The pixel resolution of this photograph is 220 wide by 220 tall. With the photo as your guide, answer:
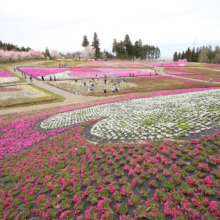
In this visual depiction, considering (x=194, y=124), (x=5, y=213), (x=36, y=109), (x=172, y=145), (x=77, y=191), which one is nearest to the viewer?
(x=5, y=213)

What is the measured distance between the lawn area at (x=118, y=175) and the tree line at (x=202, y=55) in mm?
126462

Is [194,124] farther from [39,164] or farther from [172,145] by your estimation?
[39,164]

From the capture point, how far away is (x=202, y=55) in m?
120

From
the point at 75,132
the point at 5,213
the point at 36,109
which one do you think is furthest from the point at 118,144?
the point at 36,109

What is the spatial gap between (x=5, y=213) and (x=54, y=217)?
2.50 meters

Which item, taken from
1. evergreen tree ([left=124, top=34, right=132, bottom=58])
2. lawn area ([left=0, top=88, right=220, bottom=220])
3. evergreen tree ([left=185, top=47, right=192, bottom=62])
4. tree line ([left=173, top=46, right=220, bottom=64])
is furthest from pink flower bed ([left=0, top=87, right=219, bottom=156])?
evergreen tree ([left=185, top=47, right=192, bottom=62])

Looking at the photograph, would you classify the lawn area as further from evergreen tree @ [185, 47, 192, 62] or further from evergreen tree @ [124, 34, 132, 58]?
evergreen tree @ [185, 47, 192, 62]

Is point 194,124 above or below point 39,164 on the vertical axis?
above

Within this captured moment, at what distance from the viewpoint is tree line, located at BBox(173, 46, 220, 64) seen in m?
110

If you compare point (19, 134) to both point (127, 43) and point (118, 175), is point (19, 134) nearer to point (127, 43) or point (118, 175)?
point (118, 175)

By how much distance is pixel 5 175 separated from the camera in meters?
9.48

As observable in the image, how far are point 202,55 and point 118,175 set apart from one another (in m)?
145

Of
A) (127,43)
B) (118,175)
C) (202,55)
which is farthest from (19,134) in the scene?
(202,55)

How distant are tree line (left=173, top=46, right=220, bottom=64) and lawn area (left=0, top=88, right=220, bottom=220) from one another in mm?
126462
